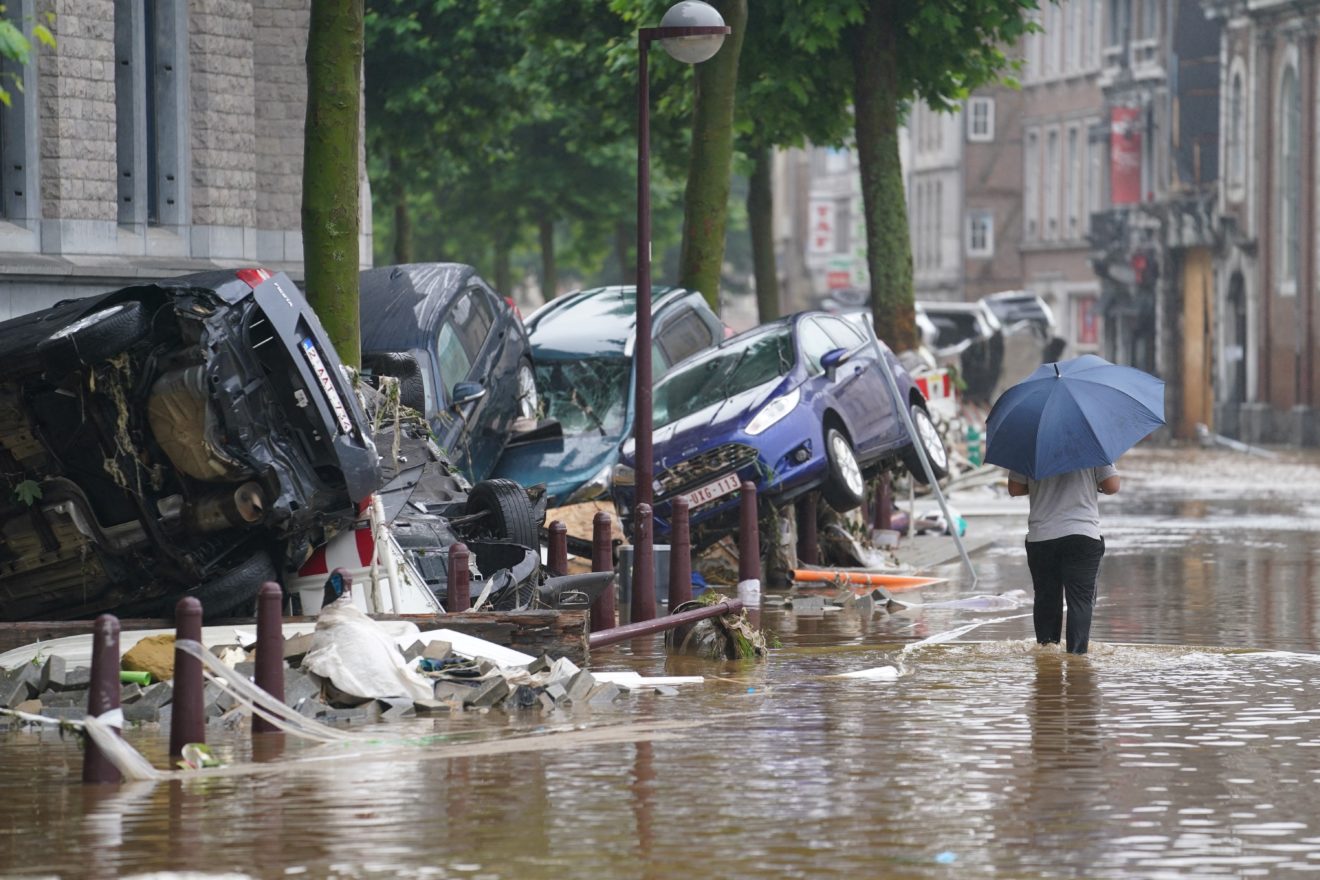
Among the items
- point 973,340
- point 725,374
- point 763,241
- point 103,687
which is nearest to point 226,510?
point 103,687

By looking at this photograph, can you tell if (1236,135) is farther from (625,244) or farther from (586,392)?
(586,392)

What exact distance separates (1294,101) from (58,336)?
4720cm

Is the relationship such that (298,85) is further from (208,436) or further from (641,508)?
(208,436)

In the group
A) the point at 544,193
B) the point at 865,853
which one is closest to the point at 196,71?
the point at 865,853

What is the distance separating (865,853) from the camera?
793 centimetres

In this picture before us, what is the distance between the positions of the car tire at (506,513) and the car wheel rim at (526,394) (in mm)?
4502

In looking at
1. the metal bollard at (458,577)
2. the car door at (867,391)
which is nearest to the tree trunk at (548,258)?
the car door at (867,391)

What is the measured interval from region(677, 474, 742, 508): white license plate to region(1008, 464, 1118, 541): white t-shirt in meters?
5.11

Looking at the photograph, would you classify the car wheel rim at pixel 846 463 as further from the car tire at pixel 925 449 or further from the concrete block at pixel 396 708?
the concrete block at pixel 396 708

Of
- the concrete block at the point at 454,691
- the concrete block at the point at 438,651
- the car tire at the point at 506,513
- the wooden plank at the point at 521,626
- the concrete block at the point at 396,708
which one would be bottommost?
the concrete block at the point at 396,708

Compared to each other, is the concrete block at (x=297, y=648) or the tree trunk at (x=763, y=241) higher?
the tree trunk at (x=763, y=241)

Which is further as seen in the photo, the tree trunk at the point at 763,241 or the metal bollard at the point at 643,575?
the tree trunk at the point at 763,241

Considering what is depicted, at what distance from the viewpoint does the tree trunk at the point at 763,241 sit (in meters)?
36.4

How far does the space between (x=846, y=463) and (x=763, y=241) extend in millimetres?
17506
